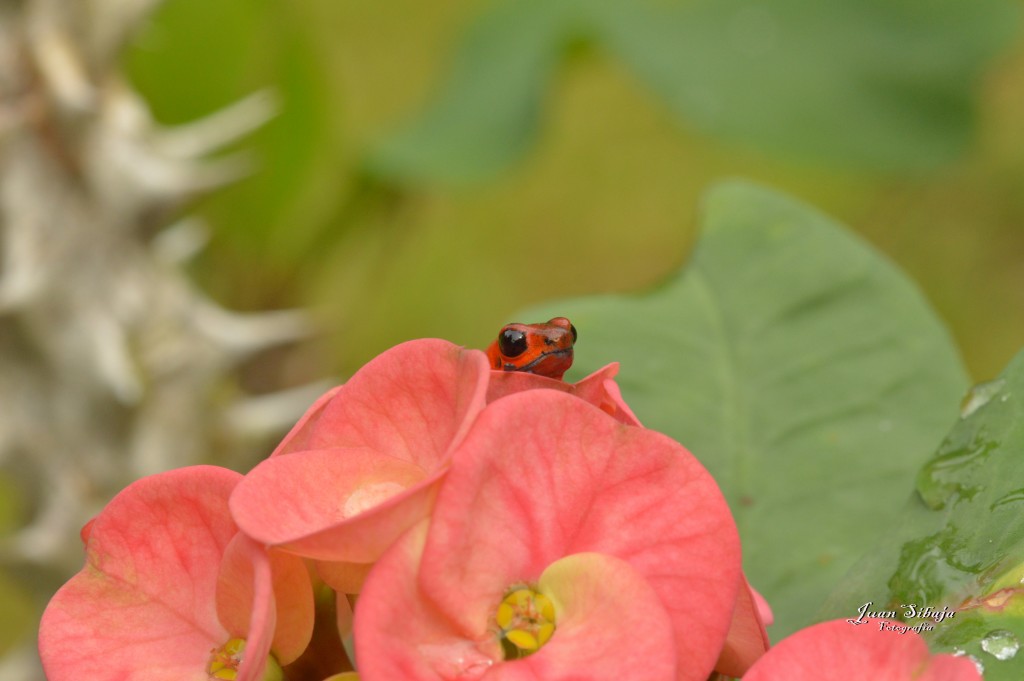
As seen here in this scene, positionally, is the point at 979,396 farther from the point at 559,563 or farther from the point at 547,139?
the point at 547,139

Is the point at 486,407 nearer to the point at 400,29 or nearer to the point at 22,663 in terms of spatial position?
the point at 22,663

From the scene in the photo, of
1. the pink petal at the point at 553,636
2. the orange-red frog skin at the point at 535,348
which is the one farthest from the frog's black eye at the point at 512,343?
the pink petal at the point at 553,636

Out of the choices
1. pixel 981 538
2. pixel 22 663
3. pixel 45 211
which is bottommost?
pixel 22 663

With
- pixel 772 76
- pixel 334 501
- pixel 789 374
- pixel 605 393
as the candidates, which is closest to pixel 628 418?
pixel 605 393

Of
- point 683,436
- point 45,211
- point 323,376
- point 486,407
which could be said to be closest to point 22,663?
point 45,211

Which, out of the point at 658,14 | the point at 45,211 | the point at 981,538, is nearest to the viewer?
the point at 981,538

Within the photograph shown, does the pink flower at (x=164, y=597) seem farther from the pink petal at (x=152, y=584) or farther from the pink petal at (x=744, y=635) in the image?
the pink petal at (x=744, y=635)
